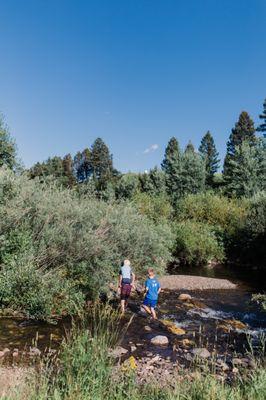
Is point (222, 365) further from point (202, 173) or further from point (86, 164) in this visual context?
point (86, 164)

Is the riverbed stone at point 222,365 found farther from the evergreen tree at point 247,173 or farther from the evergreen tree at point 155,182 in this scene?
the evergreen tree at point 155,182

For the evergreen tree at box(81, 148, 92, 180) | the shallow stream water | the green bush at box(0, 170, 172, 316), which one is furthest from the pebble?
the evergreen tree at box(81, 148, 92, 180)

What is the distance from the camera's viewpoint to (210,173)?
71.1 metres

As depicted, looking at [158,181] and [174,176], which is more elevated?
[174,176]

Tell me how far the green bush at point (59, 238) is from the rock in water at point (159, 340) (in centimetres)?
385

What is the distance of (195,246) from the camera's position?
107 feet

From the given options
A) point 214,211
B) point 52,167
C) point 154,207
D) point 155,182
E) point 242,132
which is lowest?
point 214,211

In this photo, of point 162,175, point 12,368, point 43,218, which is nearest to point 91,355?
point 12,368

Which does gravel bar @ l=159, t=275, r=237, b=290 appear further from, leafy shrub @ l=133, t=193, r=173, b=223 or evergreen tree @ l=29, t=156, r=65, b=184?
evergreen tree @ l=29, t=156, r=65, b=184

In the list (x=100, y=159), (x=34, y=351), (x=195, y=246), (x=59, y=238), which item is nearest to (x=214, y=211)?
(x=195, y=246)

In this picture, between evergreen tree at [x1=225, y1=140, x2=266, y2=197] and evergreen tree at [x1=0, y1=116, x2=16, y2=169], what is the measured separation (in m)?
34.4

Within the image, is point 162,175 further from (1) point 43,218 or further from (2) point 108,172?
(1) point 43,218

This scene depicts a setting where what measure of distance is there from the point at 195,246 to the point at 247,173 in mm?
23721

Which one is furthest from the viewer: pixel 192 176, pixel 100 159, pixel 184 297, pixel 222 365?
pixel 100 159
